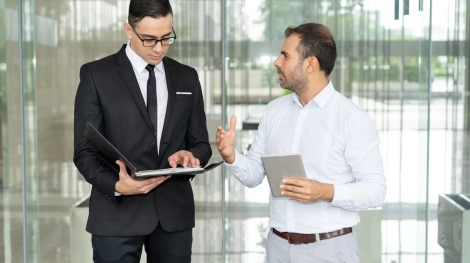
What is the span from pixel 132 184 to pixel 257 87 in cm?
241

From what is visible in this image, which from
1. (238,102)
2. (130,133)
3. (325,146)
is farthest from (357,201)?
(238,102)

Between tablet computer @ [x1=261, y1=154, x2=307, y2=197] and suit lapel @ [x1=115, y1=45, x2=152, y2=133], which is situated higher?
suit lapel @ [x1=115, y1=45, x2=152, y2=133]

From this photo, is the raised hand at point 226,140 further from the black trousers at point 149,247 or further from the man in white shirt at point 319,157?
the black trousers at point 149,247

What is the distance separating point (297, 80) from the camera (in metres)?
2.96

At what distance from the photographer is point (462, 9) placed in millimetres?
5070

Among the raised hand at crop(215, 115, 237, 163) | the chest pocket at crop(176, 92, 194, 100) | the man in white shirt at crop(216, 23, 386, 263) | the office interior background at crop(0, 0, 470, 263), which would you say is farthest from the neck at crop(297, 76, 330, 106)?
the office interior background at crop(0, 0, 470, 263)

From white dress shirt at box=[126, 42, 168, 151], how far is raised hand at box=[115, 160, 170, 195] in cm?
22

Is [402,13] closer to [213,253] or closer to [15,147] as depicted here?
[213,253]

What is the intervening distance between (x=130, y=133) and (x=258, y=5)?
7.78ft

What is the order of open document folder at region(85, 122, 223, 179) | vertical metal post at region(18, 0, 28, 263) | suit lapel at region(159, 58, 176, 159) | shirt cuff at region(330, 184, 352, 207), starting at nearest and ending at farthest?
open document folder at region(85, 122, 223, 179) → shirt cuff at region(330, 184, 352, 207) → suit lapel at region(159, 58, 176, 159) → vertical metal post at region(18, 0, 28, 263)

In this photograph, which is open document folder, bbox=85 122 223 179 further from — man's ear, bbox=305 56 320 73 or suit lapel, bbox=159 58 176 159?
man's ear, bbox=305 56 320 73

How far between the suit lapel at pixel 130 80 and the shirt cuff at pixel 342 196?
2.66ft

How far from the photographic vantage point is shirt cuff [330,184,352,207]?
2773mm

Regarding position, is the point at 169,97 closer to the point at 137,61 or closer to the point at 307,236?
the point at 137,61
